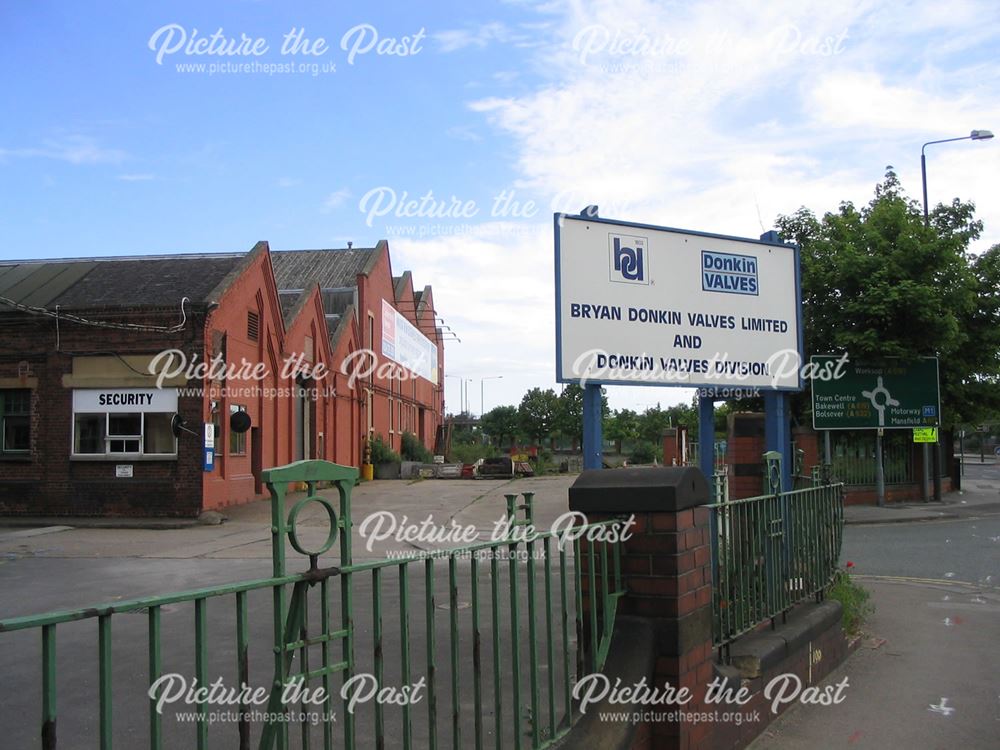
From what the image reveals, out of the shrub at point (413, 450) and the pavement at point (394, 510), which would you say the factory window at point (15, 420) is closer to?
the pavement at point (394, 510)

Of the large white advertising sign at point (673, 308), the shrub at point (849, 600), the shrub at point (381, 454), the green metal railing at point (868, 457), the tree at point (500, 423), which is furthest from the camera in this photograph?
the tree at point (500, 423)

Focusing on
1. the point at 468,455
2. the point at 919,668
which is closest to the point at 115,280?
the point at 919,668

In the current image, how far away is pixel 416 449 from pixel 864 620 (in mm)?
A: 35367

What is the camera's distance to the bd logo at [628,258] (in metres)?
6.82

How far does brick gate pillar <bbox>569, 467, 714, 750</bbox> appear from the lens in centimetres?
440

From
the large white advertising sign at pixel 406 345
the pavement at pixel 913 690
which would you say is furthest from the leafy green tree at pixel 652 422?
the pavement at pixel 913 690

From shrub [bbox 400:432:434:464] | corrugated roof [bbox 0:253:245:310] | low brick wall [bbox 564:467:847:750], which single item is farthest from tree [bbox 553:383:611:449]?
low brick wall [bbox 564:467:847:750]

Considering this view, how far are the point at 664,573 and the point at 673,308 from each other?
3.16 meters

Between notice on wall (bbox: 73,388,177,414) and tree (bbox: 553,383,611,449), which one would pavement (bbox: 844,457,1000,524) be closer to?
notice on wall (bbox: 73,388,177,414)

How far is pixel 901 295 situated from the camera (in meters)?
20.9

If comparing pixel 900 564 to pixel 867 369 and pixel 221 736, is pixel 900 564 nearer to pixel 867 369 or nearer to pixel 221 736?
pixel 867 369

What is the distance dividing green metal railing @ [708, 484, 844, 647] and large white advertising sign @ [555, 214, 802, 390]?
121 cm

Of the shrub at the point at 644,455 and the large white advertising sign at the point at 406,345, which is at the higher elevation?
the large white advertising sign at the point at 406,345

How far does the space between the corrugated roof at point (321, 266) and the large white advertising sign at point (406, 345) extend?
2.35m
